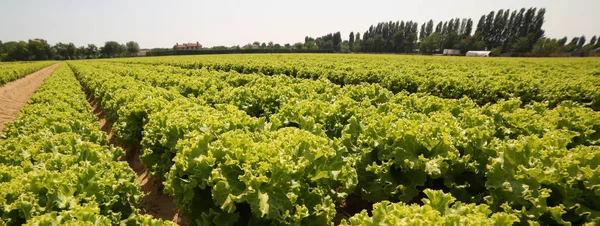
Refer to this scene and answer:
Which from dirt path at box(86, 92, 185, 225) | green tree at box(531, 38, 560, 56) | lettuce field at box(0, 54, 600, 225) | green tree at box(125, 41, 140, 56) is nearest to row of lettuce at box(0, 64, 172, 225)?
lettuce field at box(0, 54, 600, 225)

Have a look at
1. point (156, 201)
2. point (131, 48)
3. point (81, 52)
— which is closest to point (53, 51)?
point (81, 52)

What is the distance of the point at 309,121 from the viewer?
6.06 metres

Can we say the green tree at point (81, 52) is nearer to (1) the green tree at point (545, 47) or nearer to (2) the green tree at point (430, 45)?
(2) the green tree at point (430, 45)

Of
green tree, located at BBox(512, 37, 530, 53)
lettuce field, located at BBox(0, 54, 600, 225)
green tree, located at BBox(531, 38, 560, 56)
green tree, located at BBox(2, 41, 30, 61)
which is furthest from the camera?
green tree, located at BBox(2, 41, 30, 61)

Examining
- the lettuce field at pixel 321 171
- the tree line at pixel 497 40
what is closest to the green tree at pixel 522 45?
the tree line at pixel 497 40

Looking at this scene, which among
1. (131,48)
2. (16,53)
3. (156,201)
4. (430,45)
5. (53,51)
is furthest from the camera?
(131,48)

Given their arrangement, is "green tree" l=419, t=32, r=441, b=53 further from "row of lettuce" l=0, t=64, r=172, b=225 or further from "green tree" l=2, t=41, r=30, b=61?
"green tree" l=2, t=41, r=30, b=61

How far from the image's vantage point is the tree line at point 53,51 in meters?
104

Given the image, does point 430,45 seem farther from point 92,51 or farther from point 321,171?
point 92,51

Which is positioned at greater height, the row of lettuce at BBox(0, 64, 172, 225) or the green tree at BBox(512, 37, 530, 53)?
the green tree at BBox(512, 37, 530, 53)

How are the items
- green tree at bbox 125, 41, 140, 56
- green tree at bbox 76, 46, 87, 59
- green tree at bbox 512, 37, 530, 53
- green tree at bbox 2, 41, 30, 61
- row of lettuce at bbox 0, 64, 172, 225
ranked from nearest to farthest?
row of lettuce at bbox 0, 64, 172, 225
green tree at bbox 512, 37, 530, 53
green tree at bbox 2, 41, 30, 61
green tree at bbox 76, 46, 87, 59
green tree at bbox 125, 41, 140, 56

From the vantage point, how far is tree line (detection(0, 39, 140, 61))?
104500 mm

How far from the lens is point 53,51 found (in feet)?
367

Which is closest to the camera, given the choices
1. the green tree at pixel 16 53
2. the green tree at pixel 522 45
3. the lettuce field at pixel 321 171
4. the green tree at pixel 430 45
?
the lettuce field at pixel 321 171
